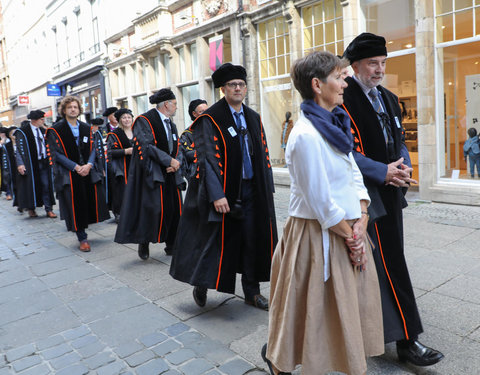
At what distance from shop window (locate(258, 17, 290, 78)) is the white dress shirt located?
9803mm

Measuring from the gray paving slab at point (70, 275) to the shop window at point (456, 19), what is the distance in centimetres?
684

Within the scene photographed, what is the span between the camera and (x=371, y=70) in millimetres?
2807

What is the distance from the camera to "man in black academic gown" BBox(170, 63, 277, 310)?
376 centimetres

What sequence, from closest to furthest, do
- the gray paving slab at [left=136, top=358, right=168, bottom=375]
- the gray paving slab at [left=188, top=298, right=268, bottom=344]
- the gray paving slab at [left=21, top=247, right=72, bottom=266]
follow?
the gray paving slab at [left=136, top=358, right=168, bottom=375] < the gray paving slab at [left=188, top=298, right=268, bottom=344] < the gray paving slab at [left=21, top=247, right=72, bottom=266]

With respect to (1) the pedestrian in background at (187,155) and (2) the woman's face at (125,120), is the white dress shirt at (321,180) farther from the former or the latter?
(2) the woman's face at (125,120)

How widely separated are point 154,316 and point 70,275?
186 centimetres

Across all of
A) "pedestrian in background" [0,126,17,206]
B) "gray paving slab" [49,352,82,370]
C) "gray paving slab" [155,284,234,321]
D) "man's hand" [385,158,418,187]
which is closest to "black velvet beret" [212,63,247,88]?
"man's hand" [385,158,418,187]

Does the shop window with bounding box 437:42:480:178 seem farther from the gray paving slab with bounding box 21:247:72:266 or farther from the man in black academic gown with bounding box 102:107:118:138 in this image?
the gray paving slab with bounding box 21:247:72:266

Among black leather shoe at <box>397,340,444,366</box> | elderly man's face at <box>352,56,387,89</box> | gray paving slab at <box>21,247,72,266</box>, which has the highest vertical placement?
elderly man's face at <box>352,56,387,89</box>

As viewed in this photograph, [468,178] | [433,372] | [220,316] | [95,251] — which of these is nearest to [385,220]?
[433,372]

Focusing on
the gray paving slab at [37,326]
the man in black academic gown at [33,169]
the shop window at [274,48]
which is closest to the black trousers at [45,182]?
the man in black academic gown at [33,169]

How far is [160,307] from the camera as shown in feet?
13.6

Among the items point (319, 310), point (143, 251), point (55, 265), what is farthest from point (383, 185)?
point (55, 265)

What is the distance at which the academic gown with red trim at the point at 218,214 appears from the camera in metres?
3.77
